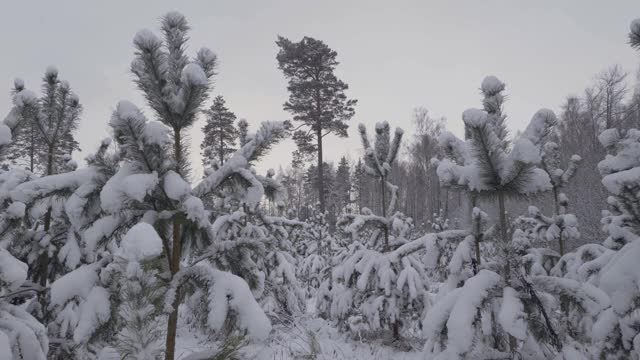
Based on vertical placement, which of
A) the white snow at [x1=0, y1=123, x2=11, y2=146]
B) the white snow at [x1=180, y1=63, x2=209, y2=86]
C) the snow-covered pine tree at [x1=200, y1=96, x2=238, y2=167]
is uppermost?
the snow-covered pine tree at [x1=200, y1=96, x2=238, y2=167]

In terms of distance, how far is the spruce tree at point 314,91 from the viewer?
23234 mm

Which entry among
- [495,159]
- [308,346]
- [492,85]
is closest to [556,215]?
[492,85]

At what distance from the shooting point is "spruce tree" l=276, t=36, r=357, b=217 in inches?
915

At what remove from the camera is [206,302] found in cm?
305

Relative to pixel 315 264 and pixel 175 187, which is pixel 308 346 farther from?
pixel 315 264

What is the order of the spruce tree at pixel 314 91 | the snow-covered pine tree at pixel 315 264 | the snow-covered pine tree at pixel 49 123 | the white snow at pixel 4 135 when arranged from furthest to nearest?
the spruce tree at pixel 314 91 < the snow-covered pine tree at pixel 315 264 < the snow-covered pine tree at pixel 49 123 < the white snow at pixel 4 135

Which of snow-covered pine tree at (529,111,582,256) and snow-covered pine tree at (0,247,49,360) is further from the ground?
snow-covered pine tree at (529,111,582,256)

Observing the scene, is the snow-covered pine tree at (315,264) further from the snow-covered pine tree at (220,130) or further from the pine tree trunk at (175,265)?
the snow-covered pine tree at (220,130)

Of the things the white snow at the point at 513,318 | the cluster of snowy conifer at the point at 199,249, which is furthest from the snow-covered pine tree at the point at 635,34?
the white snow at the point at 513,318

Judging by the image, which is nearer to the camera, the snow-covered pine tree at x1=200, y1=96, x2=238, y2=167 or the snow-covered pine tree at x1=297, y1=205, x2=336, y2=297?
the snow-covered pine tree at x1=297, y1=205, x2=336, y2=297

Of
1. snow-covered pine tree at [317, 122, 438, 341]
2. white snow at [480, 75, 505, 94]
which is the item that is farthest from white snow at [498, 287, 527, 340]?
snow-covered pine tree at [317, 122, 438, 341]

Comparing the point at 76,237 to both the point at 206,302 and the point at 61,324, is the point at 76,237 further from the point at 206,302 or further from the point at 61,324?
the point at 206,302

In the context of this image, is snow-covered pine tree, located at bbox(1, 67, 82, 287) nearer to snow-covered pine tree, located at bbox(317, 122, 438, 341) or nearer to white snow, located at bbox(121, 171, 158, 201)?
white snow, located at bbox(121, 171, 158, 201)

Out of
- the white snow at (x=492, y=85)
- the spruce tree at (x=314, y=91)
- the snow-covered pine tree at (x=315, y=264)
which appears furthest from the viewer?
the spruce tree at (x=314, y=91)
